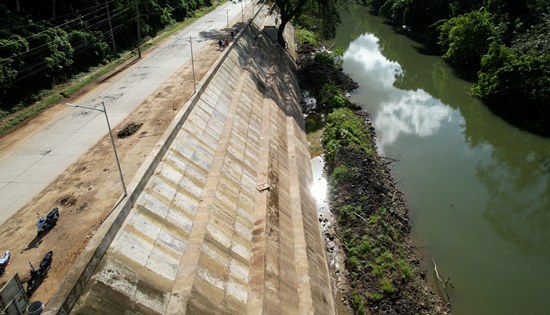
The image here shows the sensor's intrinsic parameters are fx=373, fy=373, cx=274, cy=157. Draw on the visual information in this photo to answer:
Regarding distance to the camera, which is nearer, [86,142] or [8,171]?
[8,171]

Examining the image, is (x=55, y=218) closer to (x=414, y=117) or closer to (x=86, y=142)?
(x=86, y=142)

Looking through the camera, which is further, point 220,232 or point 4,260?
point 220,232

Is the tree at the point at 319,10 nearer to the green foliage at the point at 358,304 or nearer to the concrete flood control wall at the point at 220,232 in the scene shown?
the concrete flood control wall at the point at 220,232

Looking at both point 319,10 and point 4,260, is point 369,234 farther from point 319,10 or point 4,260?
point 319,10

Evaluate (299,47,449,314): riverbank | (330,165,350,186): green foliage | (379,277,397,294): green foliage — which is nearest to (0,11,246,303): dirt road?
(330,165,350,186): green foliage

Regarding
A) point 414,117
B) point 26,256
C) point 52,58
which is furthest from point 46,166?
point 414,117

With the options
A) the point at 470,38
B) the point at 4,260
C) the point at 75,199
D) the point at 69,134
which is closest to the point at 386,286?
the point at 75,199
